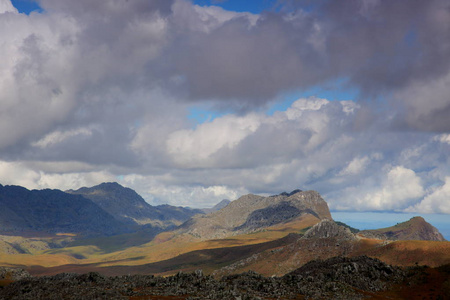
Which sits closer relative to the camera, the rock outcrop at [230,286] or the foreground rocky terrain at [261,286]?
the rock outcrop at [230,286]

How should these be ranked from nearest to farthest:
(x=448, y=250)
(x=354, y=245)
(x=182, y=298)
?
(x=182, y=298) < (x=448, y=250) < (x=354, y=245)

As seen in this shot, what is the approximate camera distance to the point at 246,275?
105125mm

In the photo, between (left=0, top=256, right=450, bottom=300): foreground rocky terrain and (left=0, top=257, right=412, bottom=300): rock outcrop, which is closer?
(left=0, top=257, right=412, bottom=300): rock outcrop

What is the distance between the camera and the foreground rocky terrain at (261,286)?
8069 cm

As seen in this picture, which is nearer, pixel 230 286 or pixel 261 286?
pixel 230 286

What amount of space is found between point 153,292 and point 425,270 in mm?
72266

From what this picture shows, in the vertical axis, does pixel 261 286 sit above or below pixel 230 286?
below

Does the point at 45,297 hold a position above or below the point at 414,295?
above

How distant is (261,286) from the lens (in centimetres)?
8944

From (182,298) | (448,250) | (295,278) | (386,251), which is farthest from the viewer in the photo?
(386,251)

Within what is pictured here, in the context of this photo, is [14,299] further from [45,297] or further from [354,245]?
[354,245]

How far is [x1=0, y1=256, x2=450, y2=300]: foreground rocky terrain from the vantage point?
3177 inches

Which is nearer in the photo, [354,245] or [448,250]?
[448,250]

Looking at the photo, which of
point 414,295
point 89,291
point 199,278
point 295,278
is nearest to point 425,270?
point 414,295
